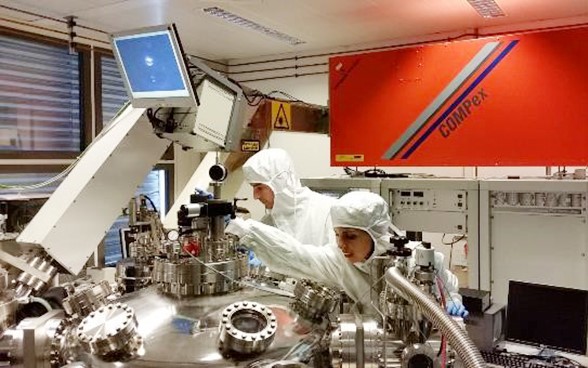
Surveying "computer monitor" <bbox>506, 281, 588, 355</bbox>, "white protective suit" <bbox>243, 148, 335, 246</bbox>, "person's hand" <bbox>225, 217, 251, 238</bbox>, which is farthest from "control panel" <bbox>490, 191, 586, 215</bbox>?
"person's hand" <bbox>225, 217, 251, 238</bbox>

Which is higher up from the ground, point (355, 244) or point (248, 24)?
point (248, 24)

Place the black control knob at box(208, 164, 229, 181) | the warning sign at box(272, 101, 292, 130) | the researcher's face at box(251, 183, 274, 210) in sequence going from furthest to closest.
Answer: the researcher's face at box(251, 183, 274, 210)
the warning sign at box(272, 101, 292, 130)
the black control knob at box(208, 164, 229, 181)

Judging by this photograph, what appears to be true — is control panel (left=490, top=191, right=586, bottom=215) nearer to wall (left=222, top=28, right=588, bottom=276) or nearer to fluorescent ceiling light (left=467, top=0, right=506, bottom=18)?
fluorescent ceiling light (left=467, top=0, right=506, bottom=18)

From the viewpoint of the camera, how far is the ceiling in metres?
3.35

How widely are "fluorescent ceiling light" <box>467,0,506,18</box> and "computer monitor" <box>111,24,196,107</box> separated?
2.49m

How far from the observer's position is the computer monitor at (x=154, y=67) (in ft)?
4.76

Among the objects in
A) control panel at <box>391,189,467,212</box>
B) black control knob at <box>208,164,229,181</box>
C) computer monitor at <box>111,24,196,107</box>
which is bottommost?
control panel at <box>391,189,467,212</box>

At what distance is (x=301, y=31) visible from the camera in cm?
412

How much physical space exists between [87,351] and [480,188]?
1.94 m

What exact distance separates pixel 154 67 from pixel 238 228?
62 cm

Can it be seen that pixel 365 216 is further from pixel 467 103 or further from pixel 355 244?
pixel 467 103

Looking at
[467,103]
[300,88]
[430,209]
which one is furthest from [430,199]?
[300,88]

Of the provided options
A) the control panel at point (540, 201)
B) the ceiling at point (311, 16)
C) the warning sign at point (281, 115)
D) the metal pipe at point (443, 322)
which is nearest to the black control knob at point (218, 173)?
the metal pipe at point (443, 322)

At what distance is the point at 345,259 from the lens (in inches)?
74.5
